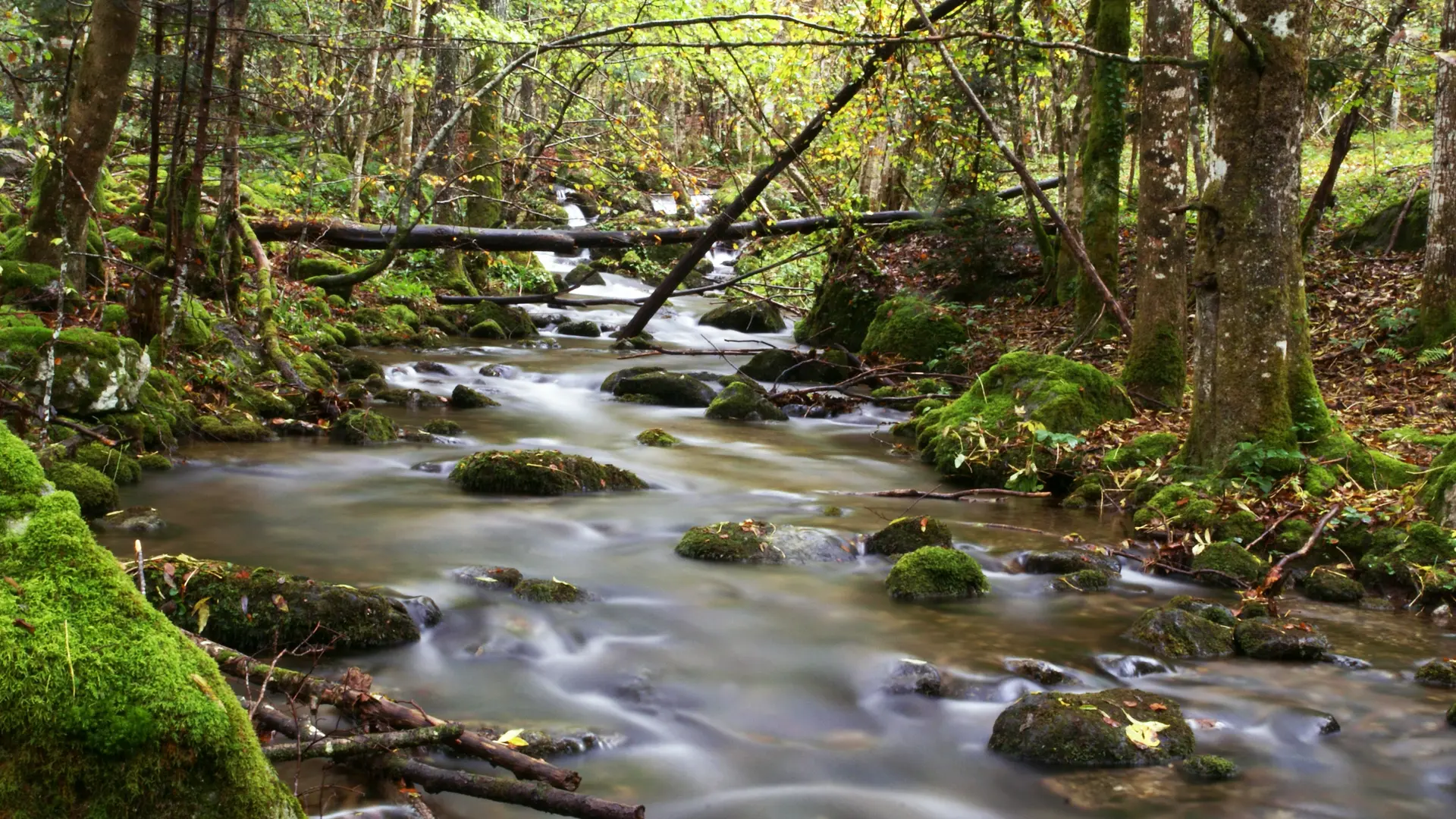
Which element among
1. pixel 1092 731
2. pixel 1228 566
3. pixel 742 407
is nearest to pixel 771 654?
pixel 1092 731

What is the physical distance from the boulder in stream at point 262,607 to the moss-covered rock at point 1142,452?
20.8 feet

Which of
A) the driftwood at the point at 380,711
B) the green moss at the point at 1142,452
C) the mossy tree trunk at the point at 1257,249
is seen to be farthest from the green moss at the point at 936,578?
the driftwood at the point at 380,711

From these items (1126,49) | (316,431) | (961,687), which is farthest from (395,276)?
(961,687)

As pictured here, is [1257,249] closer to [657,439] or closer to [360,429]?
[657,439]

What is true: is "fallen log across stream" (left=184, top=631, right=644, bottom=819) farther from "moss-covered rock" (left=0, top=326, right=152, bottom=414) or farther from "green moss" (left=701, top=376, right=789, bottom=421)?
"green moss" (left=701, top=376, right=789, bottom=421)

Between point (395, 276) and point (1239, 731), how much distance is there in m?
17.7

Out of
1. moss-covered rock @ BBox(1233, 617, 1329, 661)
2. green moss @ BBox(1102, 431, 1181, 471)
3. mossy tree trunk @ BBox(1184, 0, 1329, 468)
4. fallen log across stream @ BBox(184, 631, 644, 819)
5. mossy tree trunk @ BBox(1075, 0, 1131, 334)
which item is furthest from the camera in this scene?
mossy tree trunk @ BBox(1075, 0, 1131, 334)

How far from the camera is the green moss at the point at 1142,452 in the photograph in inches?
342

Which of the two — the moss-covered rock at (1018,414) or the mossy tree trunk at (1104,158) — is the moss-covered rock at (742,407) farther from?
the mossy tree trunk at (1104,158)

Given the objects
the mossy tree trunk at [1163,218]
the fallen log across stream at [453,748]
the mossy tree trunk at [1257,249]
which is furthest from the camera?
the mossy tree trunk at [1163,218]

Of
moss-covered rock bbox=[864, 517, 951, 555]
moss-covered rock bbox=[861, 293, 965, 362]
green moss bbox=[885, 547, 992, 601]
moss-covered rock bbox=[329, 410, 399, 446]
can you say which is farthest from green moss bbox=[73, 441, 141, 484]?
moss-covered rock bbox=[861, 293, 965, 362]

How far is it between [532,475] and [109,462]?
3.16 m

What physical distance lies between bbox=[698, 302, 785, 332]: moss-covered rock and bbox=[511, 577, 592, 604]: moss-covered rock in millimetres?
14635

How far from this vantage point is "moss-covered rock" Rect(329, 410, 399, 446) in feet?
32.7
